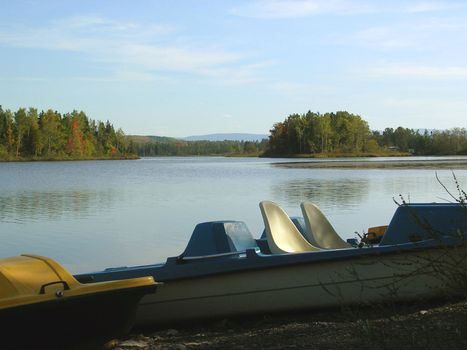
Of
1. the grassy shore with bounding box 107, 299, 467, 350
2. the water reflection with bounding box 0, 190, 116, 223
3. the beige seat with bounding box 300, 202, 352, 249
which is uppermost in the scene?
the beige seat with bounding box 300, 202, 352, 249

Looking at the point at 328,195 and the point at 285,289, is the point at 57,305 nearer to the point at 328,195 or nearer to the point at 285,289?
the point at 285,289

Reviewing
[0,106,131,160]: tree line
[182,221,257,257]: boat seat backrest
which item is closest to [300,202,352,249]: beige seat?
[182,221,257,257]: boat seat backrest

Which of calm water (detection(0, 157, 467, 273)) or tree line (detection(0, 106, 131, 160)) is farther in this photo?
tree line (detection(0, 106, 131, 160))

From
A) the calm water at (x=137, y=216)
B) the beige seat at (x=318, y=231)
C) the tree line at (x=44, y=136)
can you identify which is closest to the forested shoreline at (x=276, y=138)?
the tree line at (x=44, y=136)

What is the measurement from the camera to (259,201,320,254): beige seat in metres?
8.88

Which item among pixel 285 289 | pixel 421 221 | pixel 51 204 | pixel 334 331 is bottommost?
pixel 51 204

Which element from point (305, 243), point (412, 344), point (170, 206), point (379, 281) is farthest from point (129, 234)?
point (412, 344)

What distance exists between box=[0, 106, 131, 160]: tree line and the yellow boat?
138779mm

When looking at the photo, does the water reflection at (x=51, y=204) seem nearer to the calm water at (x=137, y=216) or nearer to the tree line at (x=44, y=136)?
the calm water at (x=137, y=216)

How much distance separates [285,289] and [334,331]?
1417 mm

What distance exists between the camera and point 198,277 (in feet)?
26.9

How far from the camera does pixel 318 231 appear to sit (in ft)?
32.4

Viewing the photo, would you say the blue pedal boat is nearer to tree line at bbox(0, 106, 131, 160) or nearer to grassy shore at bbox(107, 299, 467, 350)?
grassy shore at bbox(107, 299, 467, 350)

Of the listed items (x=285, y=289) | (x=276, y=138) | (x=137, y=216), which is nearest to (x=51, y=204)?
(x=137, y=216)
